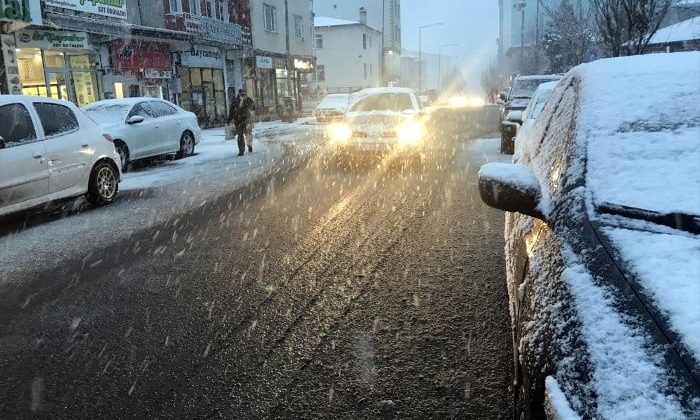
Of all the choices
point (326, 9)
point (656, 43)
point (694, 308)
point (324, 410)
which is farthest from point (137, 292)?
point (326, 9)

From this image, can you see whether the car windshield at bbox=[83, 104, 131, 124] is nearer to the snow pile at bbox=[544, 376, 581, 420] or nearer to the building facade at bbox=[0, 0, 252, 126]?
the building facade at bbox=[0, 0, 252, 126]

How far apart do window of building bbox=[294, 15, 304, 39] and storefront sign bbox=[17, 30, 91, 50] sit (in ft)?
67.6

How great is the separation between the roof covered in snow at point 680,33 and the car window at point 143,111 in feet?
66.0

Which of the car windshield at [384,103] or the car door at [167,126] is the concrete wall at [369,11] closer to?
the car door at [167,126]

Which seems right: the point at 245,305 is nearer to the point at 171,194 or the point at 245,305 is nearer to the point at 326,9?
the point at 171,194

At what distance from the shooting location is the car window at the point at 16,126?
6996mm

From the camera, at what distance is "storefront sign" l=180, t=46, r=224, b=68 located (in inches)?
978

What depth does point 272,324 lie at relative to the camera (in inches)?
153

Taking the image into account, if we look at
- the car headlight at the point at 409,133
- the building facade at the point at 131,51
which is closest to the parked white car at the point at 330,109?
the building facade at the point at 131,51

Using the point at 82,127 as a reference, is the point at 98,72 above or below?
above

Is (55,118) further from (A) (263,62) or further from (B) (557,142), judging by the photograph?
(A) (263,62)

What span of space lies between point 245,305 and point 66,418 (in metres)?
1.55

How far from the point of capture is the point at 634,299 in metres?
1.63

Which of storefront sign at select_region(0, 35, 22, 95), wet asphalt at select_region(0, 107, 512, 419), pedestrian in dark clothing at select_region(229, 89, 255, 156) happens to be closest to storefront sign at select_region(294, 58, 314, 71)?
pedestrian in dark clothing at select_region(229, 89, 255, 156)
